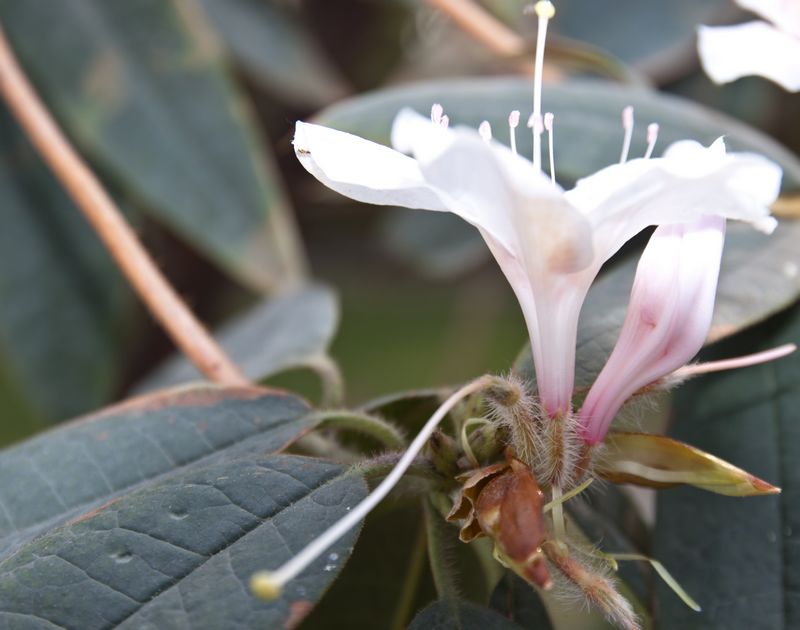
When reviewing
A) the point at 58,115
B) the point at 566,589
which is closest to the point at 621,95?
the point at 566,589

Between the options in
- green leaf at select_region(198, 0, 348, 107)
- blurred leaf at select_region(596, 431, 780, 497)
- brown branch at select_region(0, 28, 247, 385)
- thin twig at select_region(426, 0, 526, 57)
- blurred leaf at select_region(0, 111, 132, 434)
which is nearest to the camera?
blurred leaf at select_region(596, 431, 780, 497)

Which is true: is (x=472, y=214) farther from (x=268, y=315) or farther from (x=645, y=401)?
(x=268, y=315)

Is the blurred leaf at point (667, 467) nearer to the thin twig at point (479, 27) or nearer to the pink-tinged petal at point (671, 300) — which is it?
the pink-tinged petal at point (671, 300)

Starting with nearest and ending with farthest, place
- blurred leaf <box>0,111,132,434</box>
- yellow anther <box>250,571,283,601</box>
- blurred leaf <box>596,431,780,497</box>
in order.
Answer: yellow anther <box>250,571,283,601</box>
blurred leaf <box>596,431,780,497</box>
blurred leaf <box>0,111,132,434</box>

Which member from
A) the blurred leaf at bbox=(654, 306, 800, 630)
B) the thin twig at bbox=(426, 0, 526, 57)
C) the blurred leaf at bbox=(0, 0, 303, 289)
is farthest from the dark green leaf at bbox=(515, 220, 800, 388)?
the blurred leaf at bbox=(0, 0, 303, 289)

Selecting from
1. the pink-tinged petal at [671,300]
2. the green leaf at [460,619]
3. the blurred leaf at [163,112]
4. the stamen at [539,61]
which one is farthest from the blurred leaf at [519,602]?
the blurred leaf at [163,112]

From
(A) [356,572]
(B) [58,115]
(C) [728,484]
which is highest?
(B) [58,115]

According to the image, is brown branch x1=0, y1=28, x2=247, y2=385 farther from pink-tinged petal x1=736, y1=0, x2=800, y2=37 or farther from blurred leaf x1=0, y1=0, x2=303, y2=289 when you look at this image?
pink-tinged petal x1=736, y1=0, x2=800, y2=37
